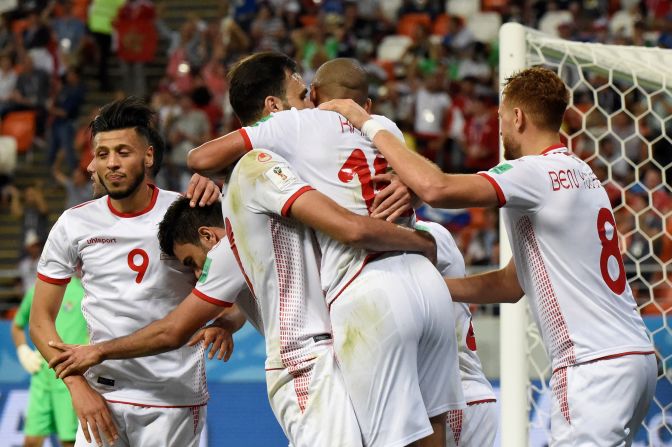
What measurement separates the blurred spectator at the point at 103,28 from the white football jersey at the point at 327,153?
1361 cm

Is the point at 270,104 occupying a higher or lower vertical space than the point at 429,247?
higher

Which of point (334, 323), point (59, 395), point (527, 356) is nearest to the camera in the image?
point (334, 323)

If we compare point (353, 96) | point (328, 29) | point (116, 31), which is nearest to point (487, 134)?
point (328, 29)

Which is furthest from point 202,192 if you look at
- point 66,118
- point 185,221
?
point 66,118

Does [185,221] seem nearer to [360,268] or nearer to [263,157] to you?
[263,157]

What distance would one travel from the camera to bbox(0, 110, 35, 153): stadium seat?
16.1 metres

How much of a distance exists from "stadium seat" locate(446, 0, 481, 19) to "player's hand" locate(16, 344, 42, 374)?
Result: 9343mm

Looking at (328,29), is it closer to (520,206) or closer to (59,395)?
(59,395)

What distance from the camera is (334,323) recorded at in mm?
4012

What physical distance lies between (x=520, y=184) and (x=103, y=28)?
13942 millimetres

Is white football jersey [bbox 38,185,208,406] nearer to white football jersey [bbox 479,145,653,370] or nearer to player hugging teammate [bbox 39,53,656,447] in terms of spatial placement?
player hugging teammate [bbox 39,53,656,447]

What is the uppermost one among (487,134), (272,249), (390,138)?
(487,134)

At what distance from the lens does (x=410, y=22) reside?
1630 centimetres

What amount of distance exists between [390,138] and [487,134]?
948 centimetres
